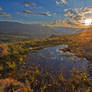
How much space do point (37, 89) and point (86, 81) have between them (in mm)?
3811

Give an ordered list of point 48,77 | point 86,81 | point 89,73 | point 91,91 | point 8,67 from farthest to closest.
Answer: point 8,67 → point 89,73 → point 48,77 → point 86,81 → point 91,91

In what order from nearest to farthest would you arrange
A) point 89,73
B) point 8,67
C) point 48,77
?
point 48,77
point 89,73
point 8,67

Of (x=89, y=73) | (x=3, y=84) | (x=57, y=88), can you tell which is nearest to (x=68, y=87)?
(x=57, y=88)

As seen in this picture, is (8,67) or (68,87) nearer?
(68,87)

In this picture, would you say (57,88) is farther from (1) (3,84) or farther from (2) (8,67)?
(2) (8,67)

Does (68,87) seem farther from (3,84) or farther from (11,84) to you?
(3,84)

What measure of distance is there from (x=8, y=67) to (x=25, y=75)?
9.12 ft

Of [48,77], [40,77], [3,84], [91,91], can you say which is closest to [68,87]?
[91,91]

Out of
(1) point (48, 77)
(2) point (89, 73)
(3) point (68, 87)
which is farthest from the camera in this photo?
(2) point (89, 73)

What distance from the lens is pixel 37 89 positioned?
257 inches

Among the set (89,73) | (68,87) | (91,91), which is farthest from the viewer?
(89,73)

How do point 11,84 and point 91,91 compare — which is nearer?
point 91,91

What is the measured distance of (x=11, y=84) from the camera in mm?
6840

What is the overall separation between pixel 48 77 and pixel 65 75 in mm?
1613
